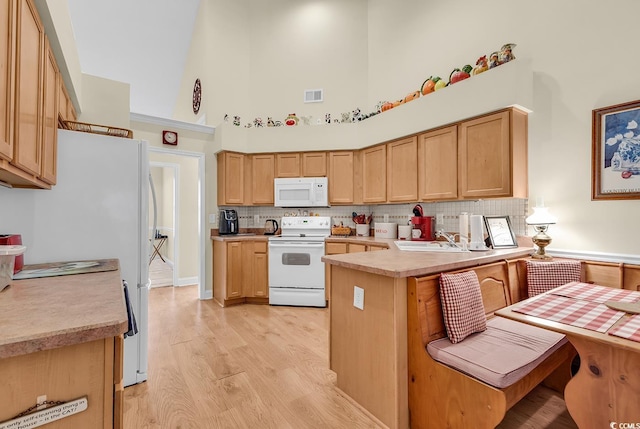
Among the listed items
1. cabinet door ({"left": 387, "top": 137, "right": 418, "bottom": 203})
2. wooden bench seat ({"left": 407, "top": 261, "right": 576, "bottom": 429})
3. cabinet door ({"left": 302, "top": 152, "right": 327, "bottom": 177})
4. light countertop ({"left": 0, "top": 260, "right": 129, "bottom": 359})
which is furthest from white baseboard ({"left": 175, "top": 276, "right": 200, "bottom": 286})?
wooden bench seat ({"left": 407, "top": 261, "right": 576, "bottom": 429})

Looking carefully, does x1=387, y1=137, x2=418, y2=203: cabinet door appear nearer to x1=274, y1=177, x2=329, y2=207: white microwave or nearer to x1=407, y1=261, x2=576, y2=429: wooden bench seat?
x1=274, y1=177, x2=329, y2=207: white microwave

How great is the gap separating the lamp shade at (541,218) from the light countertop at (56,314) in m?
2.90

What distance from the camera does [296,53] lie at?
4742mm

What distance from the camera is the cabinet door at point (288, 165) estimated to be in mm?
4312

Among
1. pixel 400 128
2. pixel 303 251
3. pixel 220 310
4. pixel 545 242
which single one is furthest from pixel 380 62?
pixel 220 310

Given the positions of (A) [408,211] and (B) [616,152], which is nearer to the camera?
(B) [616,152]

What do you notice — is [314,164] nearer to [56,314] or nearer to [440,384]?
[440,384]

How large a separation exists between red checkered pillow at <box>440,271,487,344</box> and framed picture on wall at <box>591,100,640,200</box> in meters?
1.56

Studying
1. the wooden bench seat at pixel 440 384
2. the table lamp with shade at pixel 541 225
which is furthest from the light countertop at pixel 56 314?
the table lamp with shade at pixel 541 225

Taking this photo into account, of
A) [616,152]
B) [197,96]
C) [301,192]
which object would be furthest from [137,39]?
[616,152]

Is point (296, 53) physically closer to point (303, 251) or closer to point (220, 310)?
point (303, 251)

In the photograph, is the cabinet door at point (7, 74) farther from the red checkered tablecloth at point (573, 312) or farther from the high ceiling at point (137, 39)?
the high ceiling at point (137, 39)

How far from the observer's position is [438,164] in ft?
10.3

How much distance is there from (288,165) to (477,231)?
2784 mm
